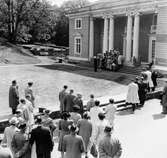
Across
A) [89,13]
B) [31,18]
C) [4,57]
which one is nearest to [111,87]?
[89,13]

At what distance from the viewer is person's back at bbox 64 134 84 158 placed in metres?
6.71

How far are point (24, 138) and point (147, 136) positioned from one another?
5769mm

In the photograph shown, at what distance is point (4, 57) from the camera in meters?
40.2

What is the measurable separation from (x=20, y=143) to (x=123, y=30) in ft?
102

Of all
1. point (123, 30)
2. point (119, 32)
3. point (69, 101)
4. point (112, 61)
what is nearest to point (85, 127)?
point (69, 101)

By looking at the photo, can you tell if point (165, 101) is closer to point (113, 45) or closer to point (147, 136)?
point (147, 136)

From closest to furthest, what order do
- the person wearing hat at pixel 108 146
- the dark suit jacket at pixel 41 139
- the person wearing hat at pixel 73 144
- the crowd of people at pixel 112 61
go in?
the person wearing hat at pixel 108 146 < the person wearing hat at pixel 73 144 < the dark suit jacket at pixel 41 139 < the crowd of people at pixel 112 61

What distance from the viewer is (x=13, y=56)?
136ft

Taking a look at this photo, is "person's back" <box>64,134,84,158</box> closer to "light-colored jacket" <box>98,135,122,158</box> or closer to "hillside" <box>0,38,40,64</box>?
"light-colored jacket" <box>98,135,122,158</box>

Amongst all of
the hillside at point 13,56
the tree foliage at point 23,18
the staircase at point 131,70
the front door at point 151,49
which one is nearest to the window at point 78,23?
the tree foliage at point 23,18

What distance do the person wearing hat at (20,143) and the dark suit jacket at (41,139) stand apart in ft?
0.70

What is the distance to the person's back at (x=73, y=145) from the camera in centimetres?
671

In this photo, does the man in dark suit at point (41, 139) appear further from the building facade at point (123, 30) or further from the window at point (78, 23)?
the window at point (78, 23)

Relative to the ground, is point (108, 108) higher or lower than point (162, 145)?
higher
